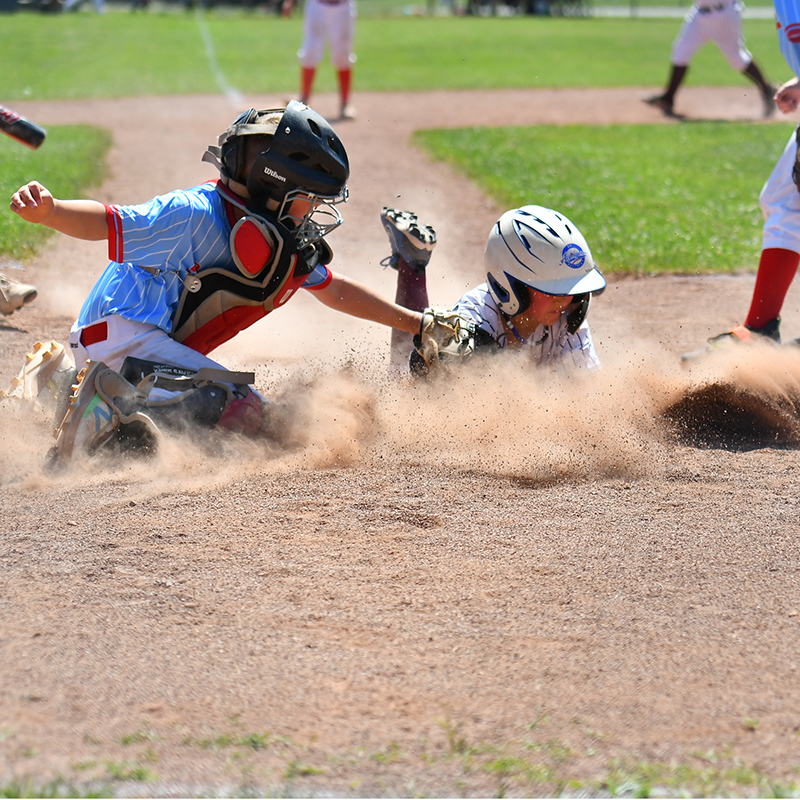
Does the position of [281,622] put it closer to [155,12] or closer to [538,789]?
[538,789]

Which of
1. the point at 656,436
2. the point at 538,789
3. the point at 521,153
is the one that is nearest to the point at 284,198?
the point at 656,436

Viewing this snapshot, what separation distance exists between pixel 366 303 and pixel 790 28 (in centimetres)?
256

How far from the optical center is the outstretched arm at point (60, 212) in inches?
130

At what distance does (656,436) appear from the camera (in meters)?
4.09

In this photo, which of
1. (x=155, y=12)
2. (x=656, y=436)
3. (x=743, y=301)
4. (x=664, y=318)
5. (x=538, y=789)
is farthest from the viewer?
(x=155, y=12)

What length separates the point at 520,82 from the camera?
18031mm

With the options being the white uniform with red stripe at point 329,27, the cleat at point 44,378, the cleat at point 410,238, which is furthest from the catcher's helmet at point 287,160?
the white uniform with red stripe at point 329,27

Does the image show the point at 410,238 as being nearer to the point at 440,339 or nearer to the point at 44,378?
the point at 440,339

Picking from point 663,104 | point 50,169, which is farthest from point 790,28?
point 663,104

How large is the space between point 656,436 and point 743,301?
9.16 ft

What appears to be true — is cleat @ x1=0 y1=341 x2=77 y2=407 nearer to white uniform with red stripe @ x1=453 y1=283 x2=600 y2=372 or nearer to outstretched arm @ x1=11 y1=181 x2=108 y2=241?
outstretched arm @ x1=11 y1=181 x2=108 y2=241

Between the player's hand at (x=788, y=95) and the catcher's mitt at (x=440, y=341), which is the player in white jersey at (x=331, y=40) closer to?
the player's hand at (x=788, y=95)

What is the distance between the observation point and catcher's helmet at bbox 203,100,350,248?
3.73 meters

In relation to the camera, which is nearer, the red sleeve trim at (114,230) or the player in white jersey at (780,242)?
the red sleeve trim at (114,230)
